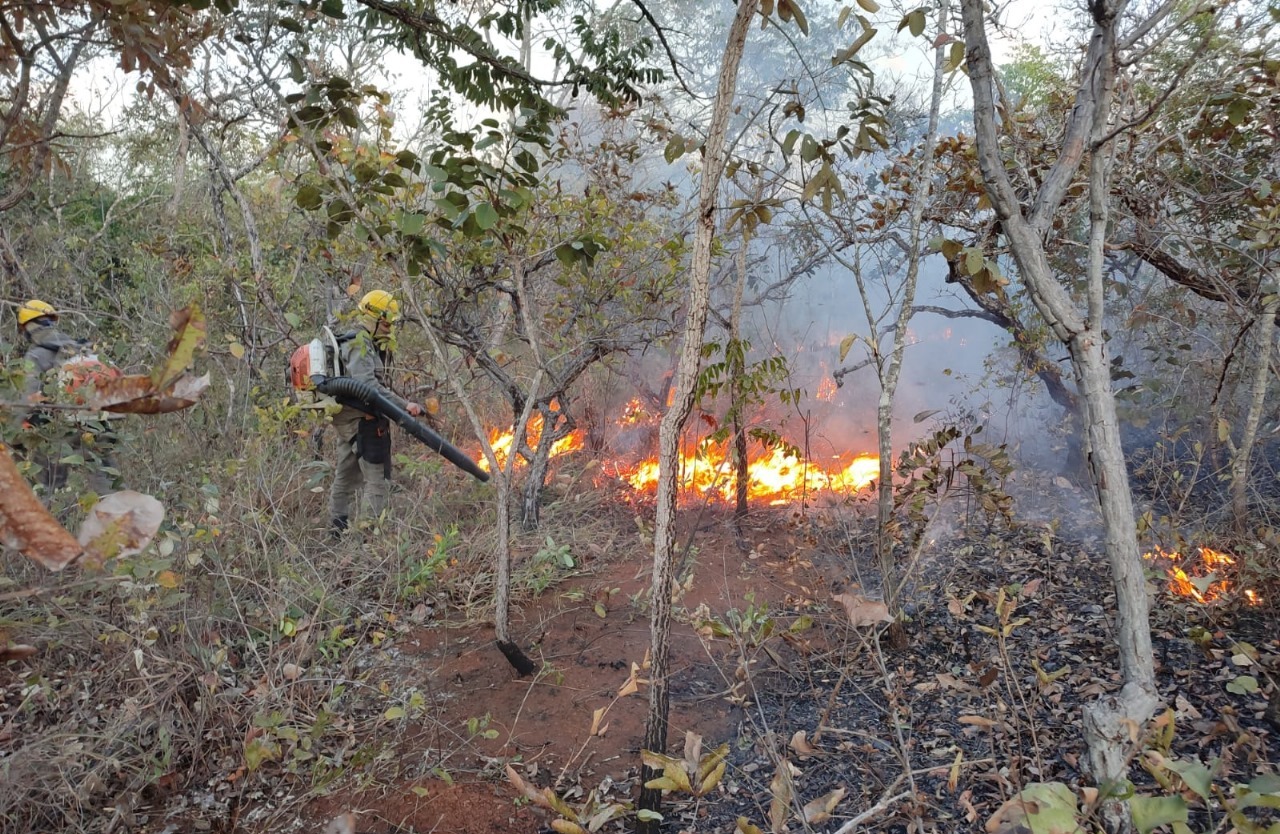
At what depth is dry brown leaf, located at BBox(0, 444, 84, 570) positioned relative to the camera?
28.0 inches

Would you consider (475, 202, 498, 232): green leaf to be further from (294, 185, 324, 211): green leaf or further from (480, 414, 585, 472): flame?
(480, 414, 585, 472): flame

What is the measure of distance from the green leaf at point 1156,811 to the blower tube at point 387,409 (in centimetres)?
511

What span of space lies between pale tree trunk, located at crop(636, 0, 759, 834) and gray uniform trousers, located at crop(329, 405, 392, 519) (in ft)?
12.8

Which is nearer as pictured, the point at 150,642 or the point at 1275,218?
the point at 150,642

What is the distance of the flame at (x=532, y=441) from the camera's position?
7.36 metres

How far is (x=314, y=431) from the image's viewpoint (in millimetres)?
7105

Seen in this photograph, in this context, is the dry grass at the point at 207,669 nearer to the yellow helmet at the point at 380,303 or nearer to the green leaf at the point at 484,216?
the yellow helmet at the point at 380,303

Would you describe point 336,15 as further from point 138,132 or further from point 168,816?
point 138,132

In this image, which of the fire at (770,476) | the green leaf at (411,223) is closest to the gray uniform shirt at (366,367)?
the fire at (770,476)

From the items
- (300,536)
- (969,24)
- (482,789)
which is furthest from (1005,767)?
(300,536)

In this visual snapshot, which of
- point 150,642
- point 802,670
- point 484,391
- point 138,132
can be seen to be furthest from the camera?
point 138,132

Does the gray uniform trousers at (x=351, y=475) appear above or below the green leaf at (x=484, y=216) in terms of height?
below

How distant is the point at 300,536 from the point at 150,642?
6.93 ft

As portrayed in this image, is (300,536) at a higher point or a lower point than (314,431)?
lower
